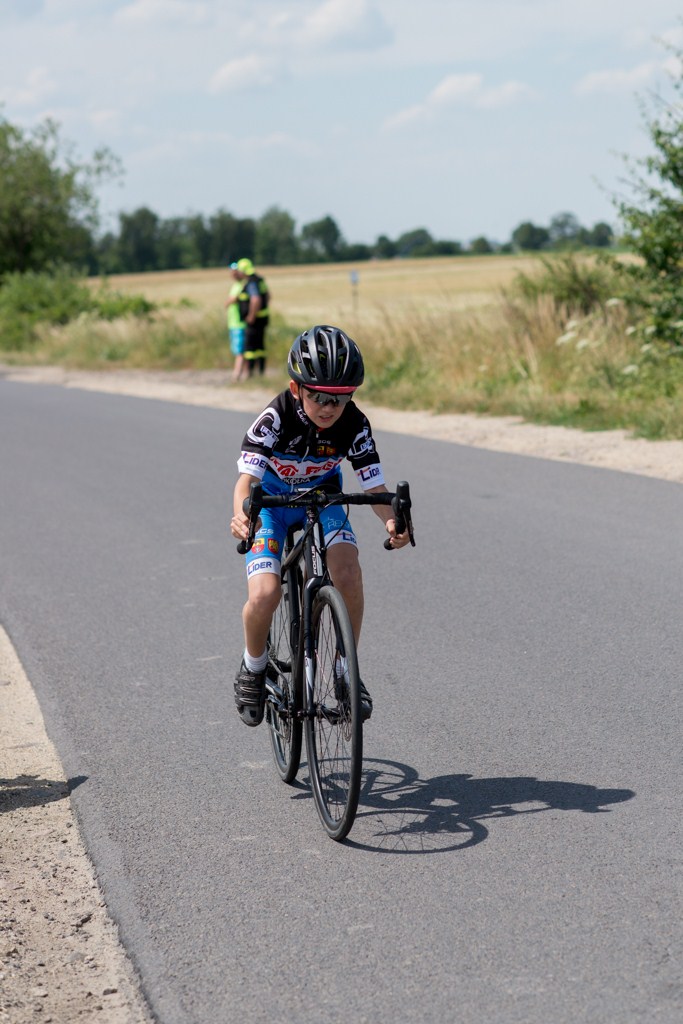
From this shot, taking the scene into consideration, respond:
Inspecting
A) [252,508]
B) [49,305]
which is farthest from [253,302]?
[49,305]

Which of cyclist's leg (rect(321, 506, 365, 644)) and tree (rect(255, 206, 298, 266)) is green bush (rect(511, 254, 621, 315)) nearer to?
cyclist's leg (rect(321, 506, 365, 644))

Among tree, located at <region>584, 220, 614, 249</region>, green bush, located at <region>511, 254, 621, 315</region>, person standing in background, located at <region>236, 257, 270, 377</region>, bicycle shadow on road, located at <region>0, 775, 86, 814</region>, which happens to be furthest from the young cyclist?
person standing in background, located at <region>236, 257, 270, 377</region>

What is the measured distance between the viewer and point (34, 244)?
164 ft

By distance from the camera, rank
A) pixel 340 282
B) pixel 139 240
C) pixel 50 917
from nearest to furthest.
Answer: pixel 50 917 < pixel 340 282 < pixel 139 240

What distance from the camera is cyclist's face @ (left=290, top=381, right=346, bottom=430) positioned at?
4656 millimetres

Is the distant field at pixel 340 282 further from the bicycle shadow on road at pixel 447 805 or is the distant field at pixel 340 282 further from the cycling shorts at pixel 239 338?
the bicycle shadow on road at pixel 447 805

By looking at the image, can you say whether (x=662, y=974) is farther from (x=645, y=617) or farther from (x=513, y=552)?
(x=513, y=552)

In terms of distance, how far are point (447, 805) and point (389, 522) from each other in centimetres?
106

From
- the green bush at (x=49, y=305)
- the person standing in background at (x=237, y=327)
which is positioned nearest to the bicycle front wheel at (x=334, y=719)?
the person standing in background at (x=237, y=327)

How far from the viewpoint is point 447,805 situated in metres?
4.77

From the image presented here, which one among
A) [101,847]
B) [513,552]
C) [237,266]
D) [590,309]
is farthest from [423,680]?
[237,266]

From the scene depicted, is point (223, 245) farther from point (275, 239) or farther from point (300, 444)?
point (300, 444)

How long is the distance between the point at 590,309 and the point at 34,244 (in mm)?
34739

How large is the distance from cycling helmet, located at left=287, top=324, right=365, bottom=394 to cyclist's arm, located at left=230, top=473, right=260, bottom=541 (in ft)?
1.55
